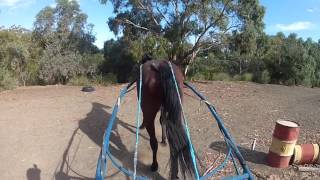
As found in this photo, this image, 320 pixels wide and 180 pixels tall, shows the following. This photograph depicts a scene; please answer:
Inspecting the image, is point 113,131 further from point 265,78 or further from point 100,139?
point 265,78

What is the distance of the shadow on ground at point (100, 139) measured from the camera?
207 inches

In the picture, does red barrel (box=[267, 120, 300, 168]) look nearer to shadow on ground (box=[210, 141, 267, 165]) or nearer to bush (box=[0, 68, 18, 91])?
shadow on ground (box=[210, 141, 267, 165])

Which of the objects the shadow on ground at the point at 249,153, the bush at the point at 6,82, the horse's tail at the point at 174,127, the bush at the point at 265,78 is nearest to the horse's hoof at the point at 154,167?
the horse's tail at the point at 174,127

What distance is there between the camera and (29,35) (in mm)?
16859

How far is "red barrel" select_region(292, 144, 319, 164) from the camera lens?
520 cm

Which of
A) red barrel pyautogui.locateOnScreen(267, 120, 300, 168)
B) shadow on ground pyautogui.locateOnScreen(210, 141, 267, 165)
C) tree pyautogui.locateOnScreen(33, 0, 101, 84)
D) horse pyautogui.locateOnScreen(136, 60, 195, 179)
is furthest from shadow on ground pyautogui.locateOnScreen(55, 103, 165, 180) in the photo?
tree pyautogui.locateOnScreen(33, 0, 101, 84)

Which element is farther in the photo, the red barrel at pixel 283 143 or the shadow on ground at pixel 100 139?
the shadow on ground at pixel 100 139

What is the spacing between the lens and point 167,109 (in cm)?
427

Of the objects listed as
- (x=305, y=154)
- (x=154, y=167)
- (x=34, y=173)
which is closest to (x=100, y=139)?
(x=34, y=173)

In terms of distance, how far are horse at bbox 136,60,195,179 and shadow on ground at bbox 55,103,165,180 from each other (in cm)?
55

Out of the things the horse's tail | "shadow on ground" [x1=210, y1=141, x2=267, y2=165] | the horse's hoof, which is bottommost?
the horse's hoof

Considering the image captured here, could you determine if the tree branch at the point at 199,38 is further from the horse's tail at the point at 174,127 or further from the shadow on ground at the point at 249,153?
the horse's tail at the point at 174,127

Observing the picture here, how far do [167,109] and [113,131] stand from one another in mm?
2684

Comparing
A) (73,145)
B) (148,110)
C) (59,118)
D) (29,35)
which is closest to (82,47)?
(29,35)
